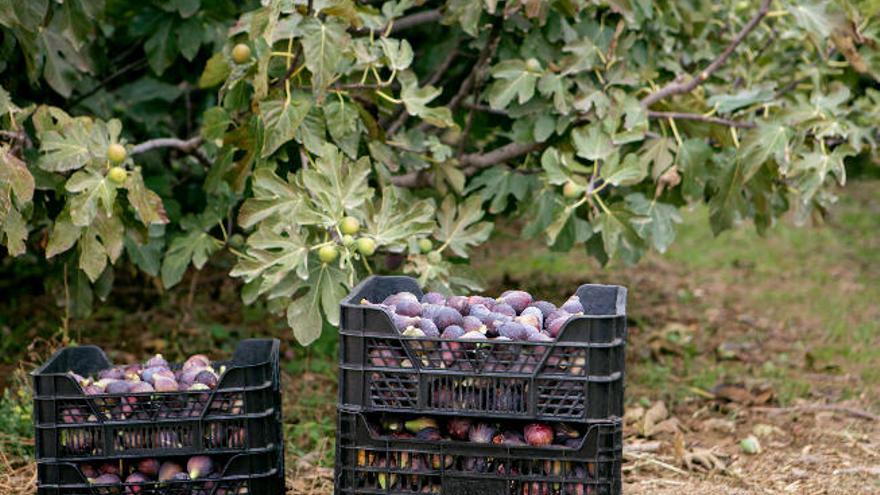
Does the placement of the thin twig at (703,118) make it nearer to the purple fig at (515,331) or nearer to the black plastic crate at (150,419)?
the purple fig at (515,331)

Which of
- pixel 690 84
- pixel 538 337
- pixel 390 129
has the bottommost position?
pixel 538 337

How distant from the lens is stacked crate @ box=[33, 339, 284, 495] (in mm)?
2764

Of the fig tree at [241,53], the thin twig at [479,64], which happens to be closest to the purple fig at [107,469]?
the fig tree at [241,53]

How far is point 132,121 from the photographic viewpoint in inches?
198

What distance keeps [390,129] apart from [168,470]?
1861mm

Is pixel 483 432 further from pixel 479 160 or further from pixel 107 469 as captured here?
pixel 479 160

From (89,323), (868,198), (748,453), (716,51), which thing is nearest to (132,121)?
(89,323)

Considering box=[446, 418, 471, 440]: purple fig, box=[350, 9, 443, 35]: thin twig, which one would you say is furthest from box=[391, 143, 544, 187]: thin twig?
box=[446, 418, 471, 440]: purple fig

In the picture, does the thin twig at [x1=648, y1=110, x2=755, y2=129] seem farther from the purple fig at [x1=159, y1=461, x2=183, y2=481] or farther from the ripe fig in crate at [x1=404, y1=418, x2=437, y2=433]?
the purple fig at [x1=159, y1=461, x2=183, y2=481]

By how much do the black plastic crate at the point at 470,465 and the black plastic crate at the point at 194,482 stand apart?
230 mm

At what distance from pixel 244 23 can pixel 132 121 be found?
164 centimetres

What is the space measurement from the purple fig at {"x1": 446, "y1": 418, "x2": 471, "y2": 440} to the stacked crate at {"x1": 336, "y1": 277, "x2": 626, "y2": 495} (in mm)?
20

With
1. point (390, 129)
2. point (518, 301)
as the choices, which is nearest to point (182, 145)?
point (390, 129)

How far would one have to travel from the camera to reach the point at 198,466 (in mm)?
2799
